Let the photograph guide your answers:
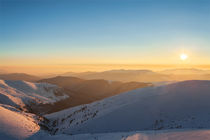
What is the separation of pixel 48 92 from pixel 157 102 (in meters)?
46.9

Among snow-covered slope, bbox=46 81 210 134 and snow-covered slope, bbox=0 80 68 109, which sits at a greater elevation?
snow-covered slope, bbox=46 81 210 134

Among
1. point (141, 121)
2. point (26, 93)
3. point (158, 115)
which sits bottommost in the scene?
point (26, 93)

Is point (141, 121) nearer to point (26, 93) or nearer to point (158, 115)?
point (158, 115)

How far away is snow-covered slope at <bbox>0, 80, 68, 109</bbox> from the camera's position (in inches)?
1330

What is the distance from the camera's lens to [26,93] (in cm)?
4281

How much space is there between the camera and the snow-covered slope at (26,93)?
3378 cm

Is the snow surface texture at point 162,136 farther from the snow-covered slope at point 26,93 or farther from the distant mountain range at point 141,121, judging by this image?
the snow-covered slope at point 26,93

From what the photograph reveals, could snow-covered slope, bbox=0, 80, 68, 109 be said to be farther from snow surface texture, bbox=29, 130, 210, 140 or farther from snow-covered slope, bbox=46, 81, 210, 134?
snow surface texture, bbox=29, 130, 210, 140

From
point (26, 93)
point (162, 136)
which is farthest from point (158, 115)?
point (26, 93)

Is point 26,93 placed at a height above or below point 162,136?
below

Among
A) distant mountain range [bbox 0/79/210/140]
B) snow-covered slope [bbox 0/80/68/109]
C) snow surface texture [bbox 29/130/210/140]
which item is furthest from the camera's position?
snow-covered slope [bbox 0/80/68/109]

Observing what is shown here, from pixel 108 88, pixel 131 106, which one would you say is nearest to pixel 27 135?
pixel 131 106

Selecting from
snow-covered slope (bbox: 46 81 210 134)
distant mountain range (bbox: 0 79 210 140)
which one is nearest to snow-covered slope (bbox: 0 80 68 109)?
distant mountain range (bbox: 0 79 210 140)

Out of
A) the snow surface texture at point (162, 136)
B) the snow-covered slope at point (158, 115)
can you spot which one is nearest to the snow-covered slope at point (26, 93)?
the snow-covered slope at point (158, 115)
